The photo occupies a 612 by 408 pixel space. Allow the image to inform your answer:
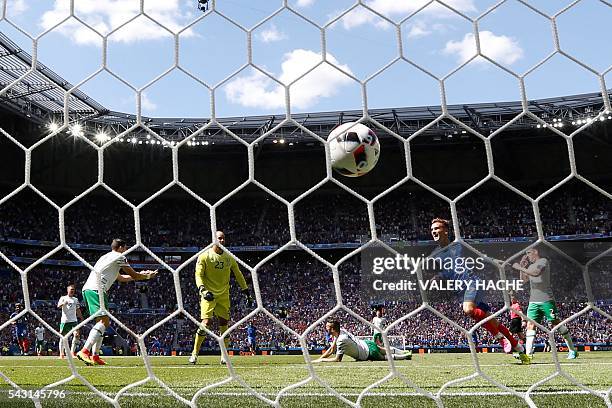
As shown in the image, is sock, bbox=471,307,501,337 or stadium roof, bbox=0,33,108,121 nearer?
sock, bbox=471,307,501,337

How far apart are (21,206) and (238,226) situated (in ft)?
27.7

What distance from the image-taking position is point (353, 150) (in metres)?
3.86

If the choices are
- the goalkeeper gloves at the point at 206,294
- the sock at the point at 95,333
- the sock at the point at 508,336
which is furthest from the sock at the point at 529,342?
the sock at the point at 95,333

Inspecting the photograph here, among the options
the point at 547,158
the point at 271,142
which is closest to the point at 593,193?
the point at 547,158

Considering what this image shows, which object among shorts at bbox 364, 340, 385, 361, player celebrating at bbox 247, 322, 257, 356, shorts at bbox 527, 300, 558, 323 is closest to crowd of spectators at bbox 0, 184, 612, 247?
player celebrating at bbox 247, 322, 257, 356

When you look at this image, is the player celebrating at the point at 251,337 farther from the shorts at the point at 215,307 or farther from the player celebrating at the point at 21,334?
the shorts at the point at 215,307

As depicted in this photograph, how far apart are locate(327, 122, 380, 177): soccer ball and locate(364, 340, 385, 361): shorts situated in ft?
9.81

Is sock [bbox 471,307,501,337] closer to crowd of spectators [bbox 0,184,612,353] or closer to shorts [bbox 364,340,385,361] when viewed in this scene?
shorts [bbox 364,340,385,361]

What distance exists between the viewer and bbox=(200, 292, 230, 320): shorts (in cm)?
577

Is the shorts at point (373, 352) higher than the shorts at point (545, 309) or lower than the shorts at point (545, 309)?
lower

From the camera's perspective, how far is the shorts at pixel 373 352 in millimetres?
6418

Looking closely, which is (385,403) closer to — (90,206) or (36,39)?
(36,39)

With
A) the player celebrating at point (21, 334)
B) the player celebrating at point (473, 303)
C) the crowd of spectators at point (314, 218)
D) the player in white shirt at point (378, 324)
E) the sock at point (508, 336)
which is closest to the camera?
the player celebrating at point (473, 303)

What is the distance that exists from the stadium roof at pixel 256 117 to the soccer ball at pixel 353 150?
9.54 metres
